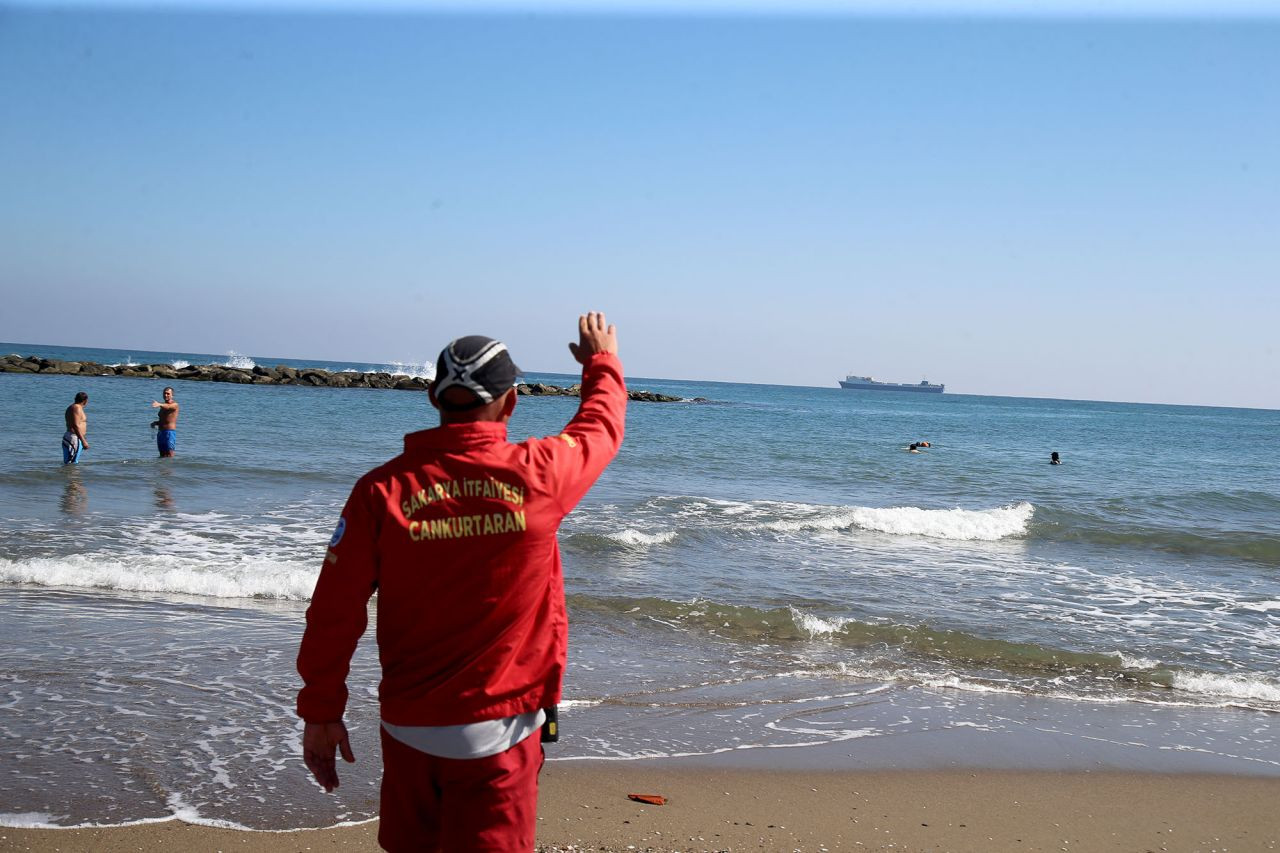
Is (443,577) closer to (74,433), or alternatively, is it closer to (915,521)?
(915,521)

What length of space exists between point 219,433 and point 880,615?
2416cm

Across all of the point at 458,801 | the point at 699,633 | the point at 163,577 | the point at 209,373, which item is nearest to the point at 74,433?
the point at 163,577

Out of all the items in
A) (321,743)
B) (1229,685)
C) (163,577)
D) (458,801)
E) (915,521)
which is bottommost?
(163,577)

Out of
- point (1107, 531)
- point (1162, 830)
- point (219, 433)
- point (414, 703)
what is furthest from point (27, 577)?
point (219, 433)

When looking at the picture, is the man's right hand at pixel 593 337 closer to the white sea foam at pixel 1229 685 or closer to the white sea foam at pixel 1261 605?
the white sea foam at pixel 1229 685

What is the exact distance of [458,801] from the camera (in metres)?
2.29

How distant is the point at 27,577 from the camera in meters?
9.38

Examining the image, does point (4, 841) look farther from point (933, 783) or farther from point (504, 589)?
point (933, 783)

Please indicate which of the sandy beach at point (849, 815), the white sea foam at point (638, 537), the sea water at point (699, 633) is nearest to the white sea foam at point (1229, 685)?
the sea water at point (699, 633)

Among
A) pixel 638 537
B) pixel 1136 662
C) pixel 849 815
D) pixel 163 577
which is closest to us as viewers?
pixel 849 815

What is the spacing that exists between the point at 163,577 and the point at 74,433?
10.2m

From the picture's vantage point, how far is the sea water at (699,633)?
543 cm

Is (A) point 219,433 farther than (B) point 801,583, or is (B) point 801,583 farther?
(A) point 219,433

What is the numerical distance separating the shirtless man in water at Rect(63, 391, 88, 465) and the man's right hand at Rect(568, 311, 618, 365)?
18.0 m
